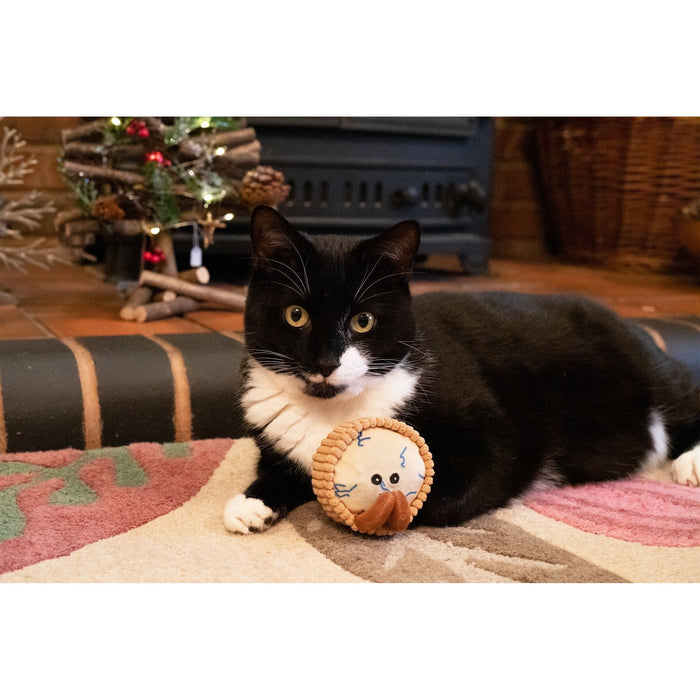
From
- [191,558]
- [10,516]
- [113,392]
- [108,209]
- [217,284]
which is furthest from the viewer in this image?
[217,284]

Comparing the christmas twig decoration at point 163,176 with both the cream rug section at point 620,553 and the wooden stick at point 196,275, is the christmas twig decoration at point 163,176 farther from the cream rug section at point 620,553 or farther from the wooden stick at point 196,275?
Result: the cream rug section at point 620,553

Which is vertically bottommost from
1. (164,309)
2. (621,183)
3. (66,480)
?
(66,480)

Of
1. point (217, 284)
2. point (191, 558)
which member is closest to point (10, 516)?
point (191, 558)

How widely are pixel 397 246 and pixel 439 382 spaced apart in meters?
0.21

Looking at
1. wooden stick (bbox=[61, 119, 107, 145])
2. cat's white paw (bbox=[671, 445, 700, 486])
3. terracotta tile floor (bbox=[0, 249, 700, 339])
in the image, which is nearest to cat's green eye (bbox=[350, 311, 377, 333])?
cat's white paw (bbox=[671, 445, 700, 486])

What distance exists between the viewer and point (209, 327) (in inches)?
70.9

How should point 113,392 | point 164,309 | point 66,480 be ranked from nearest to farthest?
point 66,480 < point 113,392 < point 164,309

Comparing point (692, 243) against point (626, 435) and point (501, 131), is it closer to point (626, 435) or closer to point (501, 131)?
point (501, 131)

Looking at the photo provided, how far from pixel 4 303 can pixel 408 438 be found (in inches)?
56.7

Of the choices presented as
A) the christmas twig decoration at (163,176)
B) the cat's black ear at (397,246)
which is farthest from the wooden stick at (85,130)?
the cat's black ear at (397,246)

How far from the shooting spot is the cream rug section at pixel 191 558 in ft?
3.13

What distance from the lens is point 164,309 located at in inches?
74.9

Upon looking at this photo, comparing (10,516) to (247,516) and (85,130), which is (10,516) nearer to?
(247,516)
